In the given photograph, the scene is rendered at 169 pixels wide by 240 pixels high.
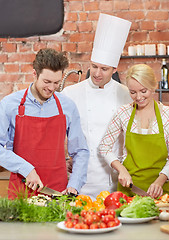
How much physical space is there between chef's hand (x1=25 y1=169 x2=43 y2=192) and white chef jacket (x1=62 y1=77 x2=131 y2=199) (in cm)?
55

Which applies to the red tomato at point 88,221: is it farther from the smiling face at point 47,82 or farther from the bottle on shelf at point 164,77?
the bottle on shelf at point 164,77

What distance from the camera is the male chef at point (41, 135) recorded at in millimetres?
2307

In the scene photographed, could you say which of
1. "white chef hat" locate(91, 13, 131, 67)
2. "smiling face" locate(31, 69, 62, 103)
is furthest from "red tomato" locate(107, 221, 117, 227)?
"white chef hat" locate(91, 13, 131, 67)

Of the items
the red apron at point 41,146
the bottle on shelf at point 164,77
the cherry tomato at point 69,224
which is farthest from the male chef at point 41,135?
the bottle on shelf at point 164,77

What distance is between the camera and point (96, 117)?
9.16ft

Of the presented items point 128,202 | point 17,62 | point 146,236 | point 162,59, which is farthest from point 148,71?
point 17,62

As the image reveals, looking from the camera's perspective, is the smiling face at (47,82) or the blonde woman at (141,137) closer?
the smiling face at (47,82)

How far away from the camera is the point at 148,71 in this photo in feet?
8.09

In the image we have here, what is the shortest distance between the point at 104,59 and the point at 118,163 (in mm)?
697

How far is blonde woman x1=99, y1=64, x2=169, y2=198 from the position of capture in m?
2.43

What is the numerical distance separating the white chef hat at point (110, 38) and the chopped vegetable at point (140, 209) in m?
1.16

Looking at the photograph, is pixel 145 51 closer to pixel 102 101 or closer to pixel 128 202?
pixel 102 101

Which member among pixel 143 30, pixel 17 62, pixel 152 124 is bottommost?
pixel 152 124

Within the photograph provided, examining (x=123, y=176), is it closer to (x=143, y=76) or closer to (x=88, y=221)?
(x=143, y=76)
